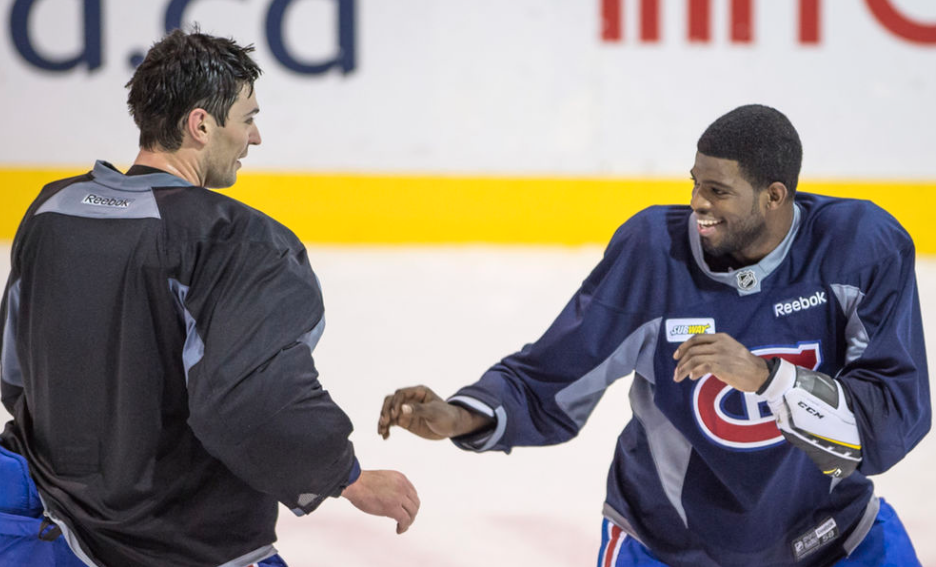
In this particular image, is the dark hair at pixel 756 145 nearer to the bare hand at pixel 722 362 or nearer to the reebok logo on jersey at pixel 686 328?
the reebok logo on jersey at pixel 686 328

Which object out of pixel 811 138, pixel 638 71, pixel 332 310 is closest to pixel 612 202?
pixel 638 71

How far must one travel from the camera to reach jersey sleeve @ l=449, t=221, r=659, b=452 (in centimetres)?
202

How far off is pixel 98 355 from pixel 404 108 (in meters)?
3.81

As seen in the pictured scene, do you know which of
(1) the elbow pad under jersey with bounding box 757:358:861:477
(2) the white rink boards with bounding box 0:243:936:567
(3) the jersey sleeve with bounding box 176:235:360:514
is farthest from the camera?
(2) the white rink boards with bounding box 0:243:936:567

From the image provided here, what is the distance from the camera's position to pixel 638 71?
5.30 m

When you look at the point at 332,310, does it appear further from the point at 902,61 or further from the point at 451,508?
the point at 902,61

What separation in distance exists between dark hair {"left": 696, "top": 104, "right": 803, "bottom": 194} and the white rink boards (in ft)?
3.69

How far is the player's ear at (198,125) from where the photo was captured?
173 centimetres

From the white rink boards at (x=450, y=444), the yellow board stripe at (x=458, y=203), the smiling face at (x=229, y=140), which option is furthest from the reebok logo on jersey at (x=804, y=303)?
the yellow board stripe at (x=458, y=203)

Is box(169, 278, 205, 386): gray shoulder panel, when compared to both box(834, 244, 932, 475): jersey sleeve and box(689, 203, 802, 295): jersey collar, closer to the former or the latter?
box(689, 203, 802, 295): jersey collar

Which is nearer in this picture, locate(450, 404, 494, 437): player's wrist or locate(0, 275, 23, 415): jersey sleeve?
locate(0, 275, 23, 415): jersey sleeve

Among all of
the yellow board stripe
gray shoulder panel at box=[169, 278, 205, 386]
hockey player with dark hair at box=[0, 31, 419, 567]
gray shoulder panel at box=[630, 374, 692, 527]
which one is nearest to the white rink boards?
the yellow board stripe

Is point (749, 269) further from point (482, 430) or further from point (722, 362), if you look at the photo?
point (482, 430)

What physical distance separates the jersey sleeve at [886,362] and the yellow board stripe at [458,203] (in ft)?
10.8
